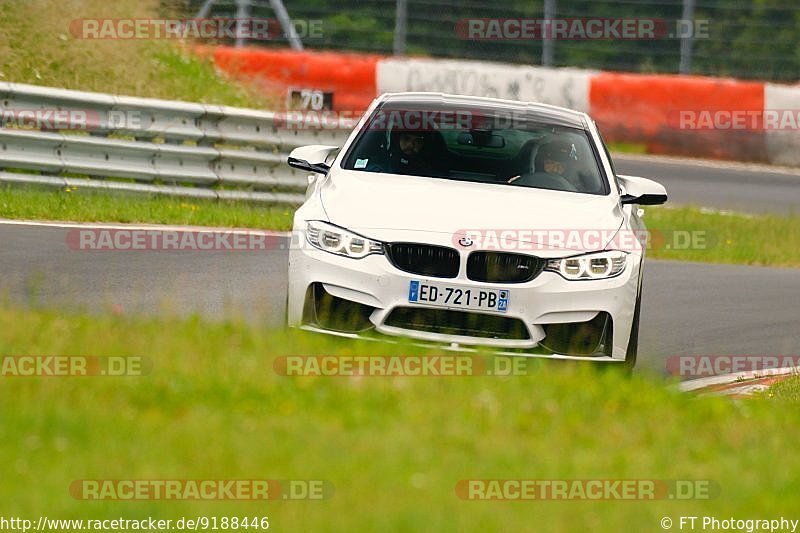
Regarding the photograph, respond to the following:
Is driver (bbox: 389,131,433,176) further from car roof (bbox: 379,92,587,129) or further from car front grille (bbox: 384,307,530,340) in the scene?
car front grille (bbox: 384,307,530,340)

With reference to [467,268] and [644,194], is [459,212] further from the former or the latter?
[644,194]

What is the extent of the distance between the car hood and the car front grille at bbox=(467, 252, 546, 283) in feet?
0.22

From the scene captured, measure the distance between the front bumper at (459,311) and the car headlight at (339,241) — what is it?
0.04 m

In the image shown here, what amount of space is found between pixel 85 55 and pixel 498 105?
10349 mm

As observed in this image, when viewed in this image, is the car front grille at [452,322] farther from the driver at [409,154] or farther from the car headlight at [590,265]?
the driver at [409,154]

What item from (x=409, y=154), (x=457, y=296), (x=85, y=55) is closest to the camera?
(x=457, y=296)

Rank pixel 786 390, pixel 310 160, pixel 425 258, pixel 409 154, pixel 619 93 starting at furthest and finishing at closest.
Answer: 1. pixel 619 93
2. pixel 786 390
3. pixel 409 154
4. pixel 310 160
5. pixel 425 258

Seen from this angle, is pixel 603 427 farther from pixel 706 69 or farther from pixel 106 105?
pixel 706 69

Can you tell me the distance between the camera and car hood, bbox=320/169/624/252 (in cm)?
811

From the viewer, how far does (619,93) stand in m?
25.4

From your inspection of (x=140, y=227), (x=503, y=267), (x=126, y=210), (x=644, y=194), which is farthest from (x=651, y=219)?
(x=503, y=267)

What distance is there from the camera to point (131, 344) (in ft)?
24.1

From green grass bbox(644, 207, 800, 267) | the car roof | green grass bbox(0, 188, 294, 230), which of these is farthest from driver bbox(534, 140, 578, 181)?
green grass bbox(644, 207, 800, 267)

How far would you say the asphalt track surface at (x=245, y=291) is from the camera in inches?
407
